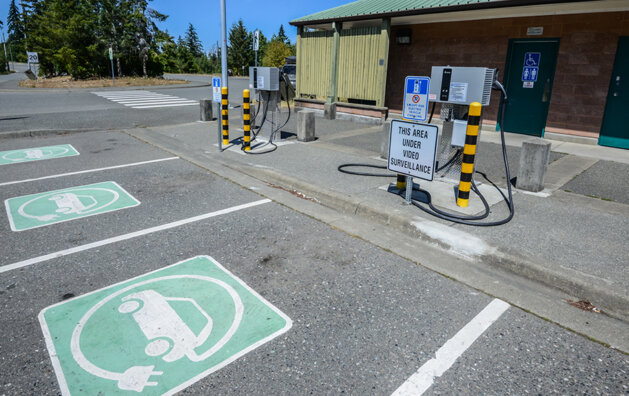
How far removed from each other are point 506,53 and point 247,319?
36.4 feet

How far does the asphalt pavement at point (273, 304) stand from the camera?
260cm

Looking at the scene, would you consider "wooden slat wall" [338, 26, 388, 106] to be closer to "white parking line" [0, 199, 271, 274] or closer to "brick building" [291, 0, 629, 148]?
"brick building" [291, 0, 629, 148]

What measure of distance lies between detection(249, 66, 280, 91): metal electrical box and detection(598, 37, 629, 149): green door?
8.07 meters

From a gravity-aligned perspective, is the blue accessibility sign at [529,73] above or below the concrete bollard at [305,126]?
above

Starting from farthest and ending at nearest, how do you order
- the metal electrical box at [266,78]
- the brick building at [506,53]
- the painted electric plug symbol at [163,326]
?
1. the brick building at [506,53]
2. the metal electrical box at [266,78]
3. the painted electric plug symbol at [163,326]

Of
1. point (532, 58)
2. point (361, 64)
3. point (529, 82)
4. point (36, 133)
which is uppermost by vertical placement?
point (532, 58)

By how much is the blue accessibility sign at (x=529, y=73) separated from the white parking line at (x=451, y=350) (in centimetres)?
940

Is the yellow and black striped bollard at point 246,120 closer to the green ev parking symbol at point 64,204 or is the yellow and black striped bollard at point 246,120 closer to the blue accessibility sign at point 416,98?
the green ev parking symbol at point 64,204

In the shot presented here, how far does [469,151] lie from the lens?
5.27 metres

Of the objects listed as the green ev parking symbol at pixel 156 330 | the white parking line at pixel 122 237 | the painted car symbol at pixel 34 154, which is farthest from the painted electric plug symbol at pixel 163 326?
the painted car symbol at pixel 34 154

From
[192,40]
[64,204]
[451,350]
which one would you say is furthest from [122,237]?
[192,40]

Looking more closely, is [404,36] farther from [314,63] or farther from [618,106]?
[618,106]

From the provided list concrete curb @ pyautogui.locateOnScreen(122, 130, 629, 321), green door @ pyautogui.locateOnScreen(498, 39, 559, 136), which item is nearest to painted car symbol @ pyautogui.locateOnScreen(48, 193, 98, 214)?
concrete curb @ pyautogui.locateOnScreen(122, 130, 629, 321)

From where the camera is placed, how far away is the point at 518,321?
3238mm
